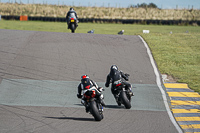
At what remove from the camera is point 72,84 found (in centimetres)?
1536

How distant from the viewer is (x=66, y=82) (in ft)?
51.2

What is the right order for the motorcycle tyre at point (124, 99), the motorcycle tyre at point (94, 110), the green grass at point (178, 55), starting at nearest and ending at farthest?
1. the motorcycle tyre at point (94, 110)
2. the motorcycle tyre at point (124, 99)
3. the green grass at point (178, 55)

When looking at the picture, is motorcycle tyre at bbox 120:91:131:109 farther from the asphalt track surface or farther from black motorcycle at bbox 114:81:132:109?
the asphalt track surface

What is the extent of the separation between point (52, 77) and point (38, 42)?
5.73 meters

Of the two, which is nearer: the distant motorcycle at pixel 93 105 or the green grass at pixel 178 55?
the distant motorcycle at pixel 93 105

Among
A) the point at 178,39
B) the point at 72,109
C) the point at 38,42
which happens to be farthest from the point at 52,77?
the point at 178,39

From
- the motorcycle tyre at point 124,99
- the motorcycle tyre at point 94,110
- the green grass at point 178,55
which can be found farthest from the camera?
the green grass at point 178,55

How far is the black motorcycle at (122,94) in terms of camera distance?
38.4 feet

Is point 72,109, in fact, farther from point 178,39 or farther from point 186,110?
point 178,39

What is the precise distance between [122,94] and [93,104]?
1.78 meters

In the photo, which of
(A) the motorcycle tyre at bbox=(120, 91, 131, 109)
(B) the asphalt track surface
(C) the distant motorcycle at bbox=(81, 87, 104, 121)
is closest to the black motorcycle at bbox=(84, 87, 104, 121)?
(C) the distant motorcycle at bbox=(81, 87, 104, 121)

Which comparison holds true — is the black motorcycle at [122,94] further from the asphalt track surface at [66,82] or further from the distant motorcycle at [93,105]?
the distant motorcycle at [93,105]

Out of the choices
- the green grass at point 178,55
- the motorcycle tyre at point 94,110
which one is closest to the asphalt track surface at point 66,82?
the motorcycle tyre at point 94,110

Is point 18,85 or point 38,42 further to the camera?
point 38,42
